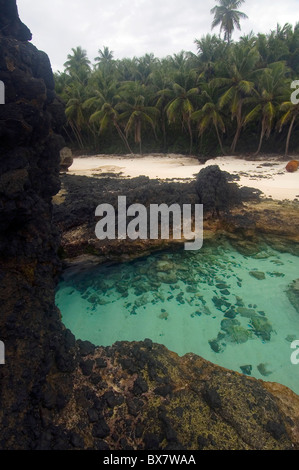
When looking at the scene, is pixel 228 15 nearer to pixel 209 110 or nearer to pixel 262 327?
pixel 209 110

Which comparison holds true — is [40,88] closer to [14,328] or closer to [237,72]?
[14,328]

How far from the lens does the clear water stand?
20.4 ft

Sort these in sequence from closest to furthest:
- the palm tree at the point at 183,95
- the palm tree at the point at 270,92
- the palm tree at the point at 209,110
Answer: the palm tree at the point at 270,92 → the palm tree at the point at 209,110 → the palm tree at the point at 183,95

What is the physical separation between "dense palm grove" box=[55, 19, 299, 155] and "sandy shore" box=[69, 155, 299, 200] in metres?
2.62

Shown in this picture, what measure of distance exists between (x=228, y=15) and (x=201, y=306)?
38.9 meters

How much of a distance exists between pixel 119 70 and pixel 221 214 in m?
31.4

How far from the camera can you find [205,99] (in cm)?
2306

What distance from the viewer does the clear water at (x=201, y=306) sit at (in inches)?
244

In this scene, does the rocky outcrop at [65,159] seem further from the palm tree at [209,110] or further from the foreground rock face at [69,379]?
the foreground rock face at [69,379]

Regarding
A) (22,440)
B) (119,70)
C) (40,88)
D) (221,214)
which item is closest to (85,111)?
(119,70)

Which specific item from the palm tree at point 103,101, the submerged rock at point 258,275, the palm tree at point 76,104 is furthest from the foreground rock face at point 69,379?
the palm tree at point 76,104

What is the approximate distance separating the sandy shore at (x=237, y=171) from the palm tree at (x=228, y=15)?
20010 millimetres

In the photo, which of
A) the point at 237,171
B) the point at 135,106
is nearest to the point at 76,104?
the point at 135,106
